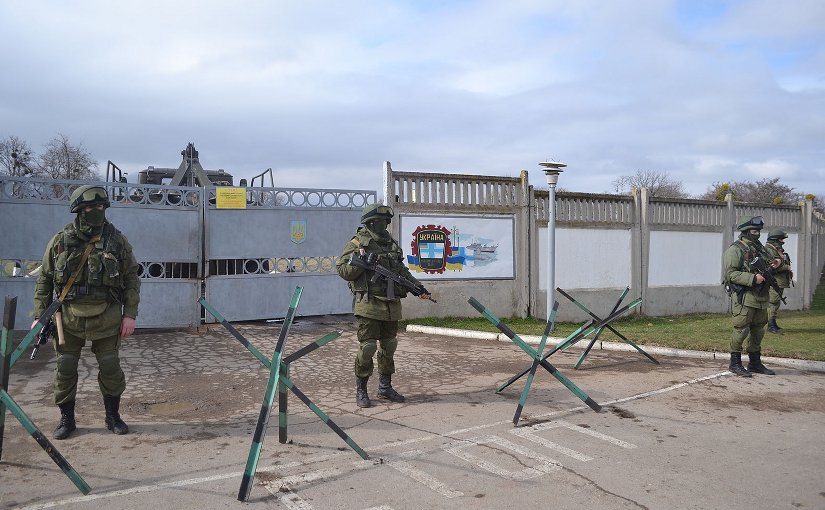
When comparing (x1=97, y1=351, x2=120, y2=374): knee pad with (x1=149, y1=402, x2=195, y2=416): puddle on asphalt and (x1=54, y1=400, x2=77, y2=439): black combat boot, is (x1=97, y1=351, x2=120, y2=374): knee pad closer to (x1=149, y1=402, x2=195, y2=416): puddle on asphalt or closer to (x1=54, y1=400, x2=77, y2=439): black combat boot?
(x1=54, y1=400, x2=77, y2=439): black combat boot

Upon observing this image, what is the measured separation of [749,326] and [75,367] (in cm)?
724

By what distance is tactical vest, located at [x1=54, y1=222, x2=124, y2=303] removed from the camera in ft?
16.5

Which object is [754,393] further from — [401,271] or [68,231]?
[68,231]

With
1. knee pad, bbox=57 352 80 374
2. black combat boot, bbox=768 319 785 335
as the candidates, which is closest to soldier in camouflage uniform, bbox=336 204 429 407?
knee pad, bbox=57 352 80 374

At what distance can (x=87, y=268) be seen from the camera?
5.08m

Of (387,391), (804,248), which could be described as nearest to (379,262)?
(387,391)

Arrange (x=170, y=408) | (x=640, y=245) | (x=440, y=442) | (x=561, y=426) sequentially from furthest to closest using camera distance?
1. (x=640, y=245)
2. (x=170, y=408)
3. (x=561, y=426)
4. (x=440, y=442)

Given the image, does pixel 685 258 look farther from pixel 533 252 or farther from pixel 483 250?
pixel 483 250

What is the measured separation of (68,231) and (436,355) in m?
5.04

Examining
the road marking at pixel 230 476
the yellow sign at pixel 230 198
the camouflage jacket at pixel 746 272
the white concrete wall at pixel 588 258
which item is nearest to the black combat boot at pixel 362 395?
the road marking at pixel 230 476

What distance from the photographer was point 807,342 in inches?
392

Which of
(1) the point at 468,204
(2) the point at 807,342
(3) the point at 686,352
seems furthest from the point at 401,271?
(2) the point at 807,342

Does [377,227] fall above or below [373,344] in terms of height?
above

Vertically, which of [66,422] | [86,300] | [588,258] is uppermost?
[588,258]
